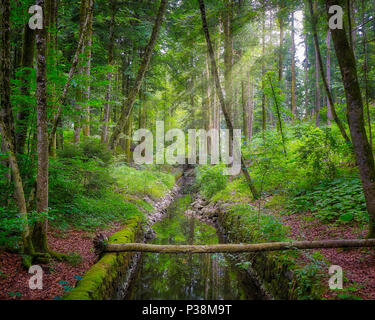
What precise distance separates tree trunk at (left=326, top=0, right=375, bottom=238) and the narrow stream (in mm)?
2969

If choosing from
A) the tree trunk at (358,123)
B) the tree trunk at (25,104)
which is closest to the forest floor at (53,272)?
the tree trunk at (25,104)

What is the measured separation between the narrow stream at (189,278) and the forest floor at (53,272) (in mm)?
1329

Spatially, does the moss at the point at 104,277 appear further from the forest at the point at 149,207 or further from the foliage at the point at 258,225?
the foliage at the point at 258,225

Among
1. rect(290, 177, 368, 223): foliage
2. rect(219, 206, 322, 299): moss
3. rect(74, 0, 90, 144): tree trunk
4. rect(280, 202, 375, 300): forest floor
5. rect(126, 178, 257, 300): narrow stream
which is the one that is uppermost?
rect(74, 0, 90, 144): tree trunk

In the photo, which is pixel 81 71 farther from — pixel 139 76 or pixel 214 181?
pixel 214 181

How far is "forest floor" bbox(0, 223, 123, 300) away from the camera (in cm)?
301

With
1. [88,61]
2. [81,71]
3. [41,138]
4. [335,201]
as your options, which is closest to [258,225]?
[335,201]

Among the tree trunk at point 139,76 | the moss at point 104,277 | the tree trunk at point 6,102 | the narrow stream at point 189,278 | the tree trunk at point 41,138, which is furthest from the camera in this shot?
the tree trunk at point 139,76

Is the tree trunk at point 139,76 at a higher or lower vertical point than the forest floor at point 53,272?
higher

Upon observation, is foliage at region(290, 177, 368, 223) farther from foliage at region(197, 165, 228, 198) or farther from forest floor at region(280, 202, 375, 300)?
foliage at region(197, 165, 228, 198)

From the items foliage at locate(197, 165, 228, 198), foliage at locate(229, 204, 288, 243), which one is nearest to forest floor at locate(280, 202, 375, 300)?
foliage at locate(229, 204, 288, 243)

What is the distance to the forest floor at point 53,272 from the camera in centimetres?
301
